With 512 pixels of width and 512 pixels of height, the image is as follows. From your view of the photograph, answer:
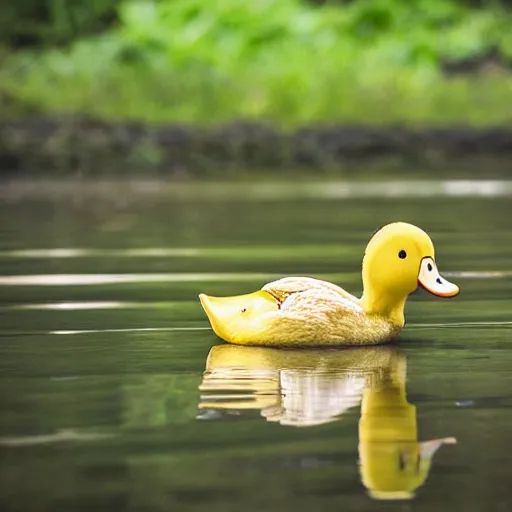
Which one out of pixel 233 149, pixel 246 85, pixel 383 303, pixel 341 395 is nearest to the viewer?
pixel 341 395

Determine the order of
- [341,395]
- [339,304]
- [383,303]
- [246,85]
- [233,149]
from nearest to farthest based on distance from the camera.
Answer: [341,395], [339,304], [383,303], [233,149], [246,85]

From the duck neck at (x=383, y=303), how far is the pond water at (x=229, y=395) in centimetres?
13

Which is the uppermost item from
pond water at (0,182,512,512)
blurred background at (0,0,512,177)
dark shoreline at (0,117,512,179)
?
blurred background at (0,0,512,177)

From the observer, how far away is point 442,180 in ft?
58.1

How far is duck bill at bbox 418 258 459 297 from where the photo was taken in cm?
611

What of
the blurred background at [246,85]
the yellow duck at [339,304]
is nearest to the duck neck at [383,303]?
the yellow duck at [339,304]

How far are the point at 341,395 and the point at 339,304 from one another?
991 mm

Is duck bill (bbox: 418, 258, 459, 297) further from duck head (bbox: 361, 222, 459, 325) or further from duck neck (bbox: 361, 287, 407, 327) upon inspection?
duck neck (bbox: 361, 287, 407, 327)

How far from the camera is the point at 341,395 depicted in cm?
515

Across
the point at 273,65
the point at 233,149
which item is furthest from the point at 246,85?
the point at 233,149

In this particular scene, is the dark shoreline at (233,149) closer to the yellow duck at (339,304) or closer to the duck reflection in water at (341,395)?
the yellow duck at (339,304)

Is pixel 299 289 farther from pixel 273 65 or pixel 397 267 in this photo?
pixel 273 65

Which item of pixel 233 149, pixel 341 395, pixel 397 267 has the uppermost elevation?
pixel 233 149

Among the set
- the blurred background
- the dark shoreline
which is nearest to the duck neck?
the dark shoreline
